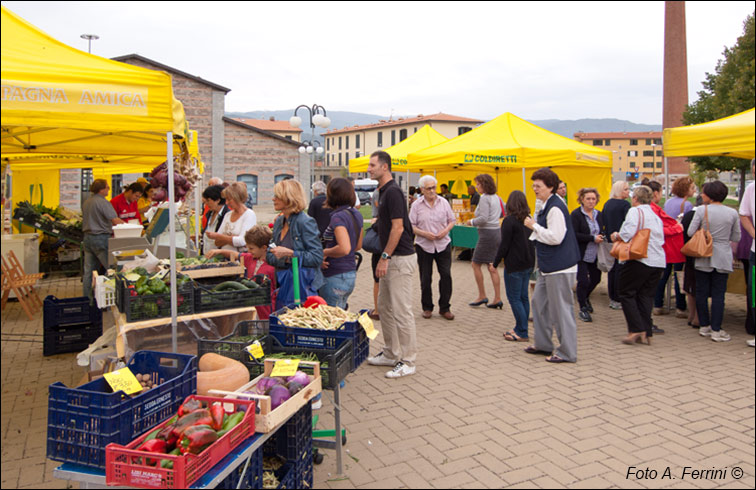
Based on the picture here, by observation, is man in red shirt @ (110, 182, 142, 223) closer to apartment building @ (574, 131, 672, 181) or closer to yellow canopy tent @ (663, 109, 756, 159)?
yellow canopy tent @ (663, 109, 756, 159)

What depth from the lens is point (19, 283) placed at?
303 inches

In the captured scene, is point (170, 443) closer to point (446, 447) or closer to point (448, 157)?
point (446, 447)

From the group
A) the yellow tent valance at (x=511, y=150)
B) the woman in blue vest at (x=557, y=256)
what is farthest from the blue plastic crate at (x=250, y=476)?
the yellow tent valance at (x=511, y=150)

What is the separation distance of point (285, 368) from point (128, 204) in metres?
7.40

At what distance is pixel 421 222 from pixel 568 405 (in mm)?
3497

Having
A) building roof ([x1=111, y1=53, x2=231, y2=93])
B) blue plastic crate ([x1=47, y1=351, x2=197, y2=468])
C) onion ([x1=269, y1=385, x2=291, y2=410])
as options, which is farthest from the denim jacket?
building roof ([x1=111, y1=53, x2=231, y2=93])

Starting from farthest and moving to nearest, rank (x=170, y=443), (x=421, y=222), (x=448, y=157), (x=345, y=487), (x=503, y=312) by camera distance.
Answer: (x=448, y=157) < (x=503, y=312) < (x=421, y=222) < (x=345, y=487) < (x=170, y=443)

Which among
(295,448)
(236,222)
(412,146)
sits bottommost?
(295,448)

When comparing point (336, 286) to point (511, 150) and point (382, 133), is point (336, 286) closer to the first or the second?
point (511, 150)

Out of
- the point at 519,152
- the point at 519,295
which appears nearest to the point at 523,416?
the point at 519,295

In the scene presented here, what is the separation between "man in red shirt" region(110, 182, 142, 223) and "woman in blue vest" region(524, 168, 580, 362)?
6.62 meters

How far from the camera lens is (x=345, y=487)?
331cm

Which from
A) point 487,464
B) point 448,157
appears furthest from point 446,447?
point 448,157

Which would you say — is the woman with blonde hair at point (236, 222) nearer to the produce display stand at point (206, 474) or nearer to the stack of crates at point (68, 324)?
the stack of crates at point (68, 324)
